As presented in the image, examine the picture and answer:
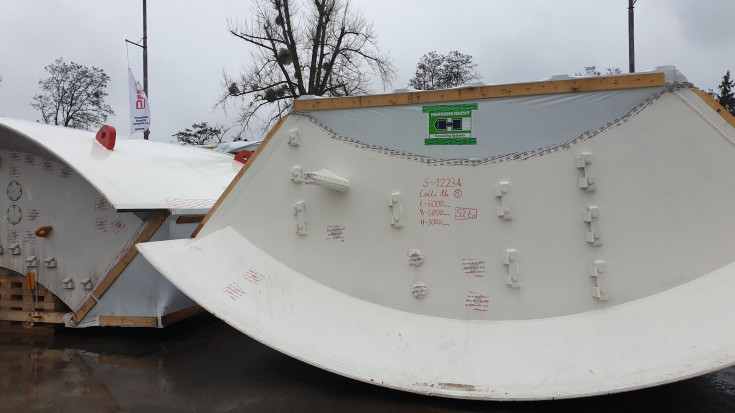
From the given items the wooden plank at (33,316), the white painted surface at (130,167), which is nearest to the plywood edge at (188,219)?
the white painted surface at (130,167)

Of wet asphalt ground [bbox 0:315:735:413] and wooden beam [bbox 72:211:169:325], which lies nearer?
wet asphalt ground [bbox 0:315:735:413]

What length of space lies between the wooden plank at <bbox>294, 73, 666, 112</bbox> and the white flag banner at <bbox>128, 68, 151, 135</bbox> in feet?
37.6

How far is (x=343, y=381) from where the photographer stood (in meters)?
4.36

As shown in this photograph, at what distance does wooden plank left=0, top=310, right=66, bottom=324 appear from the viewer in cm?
612

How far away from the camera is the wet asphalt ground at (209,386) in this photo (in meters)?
3.85

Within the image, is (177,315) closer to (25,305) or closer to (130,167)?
(130,167)

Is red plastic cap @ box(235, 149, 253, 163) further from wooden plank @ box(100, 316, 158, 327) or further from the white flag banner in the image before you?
the white flag banner

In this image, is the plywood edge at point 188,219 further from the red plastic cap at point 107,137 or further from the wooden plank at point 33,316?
the wooden plank at point 33,316

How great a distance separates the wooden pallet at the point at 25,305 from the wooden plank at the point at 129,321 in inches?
29.9

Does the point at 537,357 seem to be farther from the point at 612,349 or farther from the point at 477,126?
the point at 477,126

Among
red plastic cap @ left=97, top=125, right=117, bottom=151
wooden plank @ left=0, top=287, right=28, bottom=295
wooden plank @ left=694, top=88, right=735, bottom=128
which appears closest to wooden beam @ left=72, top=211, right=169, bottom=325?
red plastic cap @ left=97, top=125, right=117, bottom=151

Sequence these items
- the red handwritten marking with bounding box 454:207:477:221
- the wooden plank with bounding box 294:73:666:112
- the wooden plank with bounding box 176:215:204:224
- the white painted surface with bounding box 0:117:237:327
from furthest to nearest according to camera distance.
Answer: the wooden plank with bounding box 176:215:204:224 < the white painted surface with bounding box 0:117:237:327 < the red handwritten marking with bounding box 454:207:477:221 < the wooden plank with bounding box 294:73:666:112

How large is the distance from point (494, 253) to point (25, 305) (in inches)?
244

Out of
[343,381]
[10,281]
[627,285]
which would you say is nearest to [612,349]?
[627,285]
